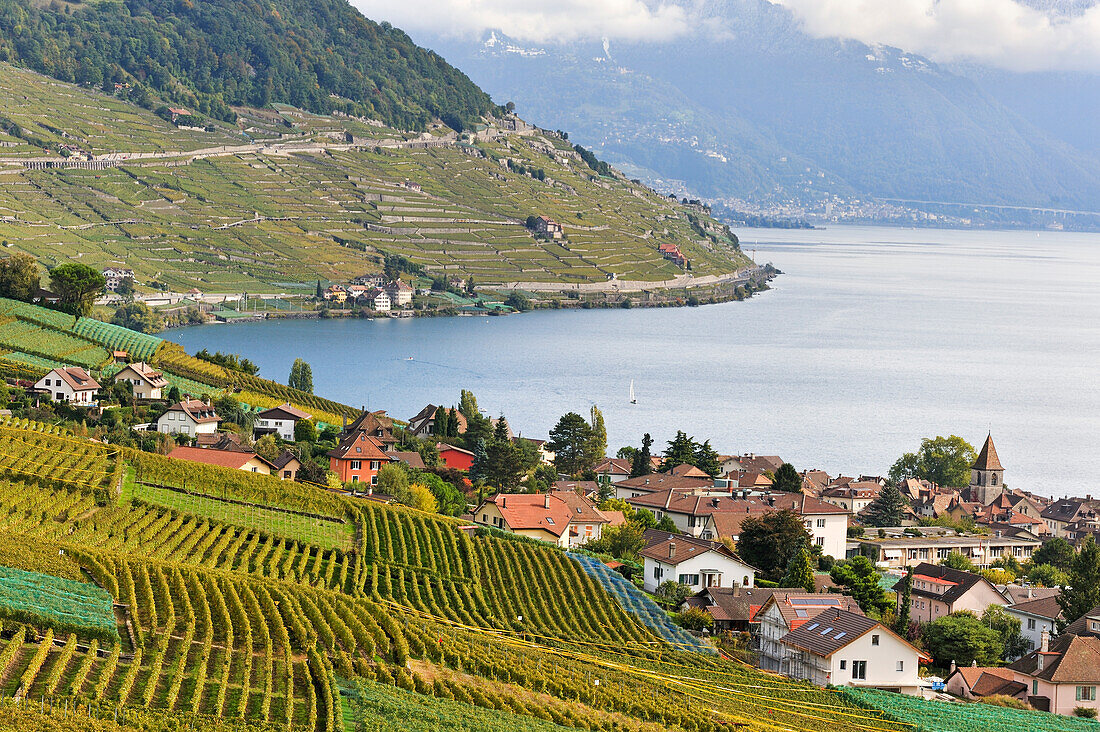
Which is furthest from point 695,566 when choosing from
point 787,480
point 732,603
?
point 787,480

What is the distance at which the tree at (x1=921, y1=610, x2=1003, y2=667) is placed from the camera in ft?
77.7

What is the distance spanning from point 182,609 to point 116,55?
121 meters

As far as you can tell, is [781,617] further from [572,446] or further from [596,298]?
[596,298]

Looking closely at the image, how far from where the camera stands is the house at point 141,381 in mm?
39594

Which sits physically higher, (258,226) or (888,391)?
(258,226)

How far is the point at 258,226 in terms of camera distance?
10369cm

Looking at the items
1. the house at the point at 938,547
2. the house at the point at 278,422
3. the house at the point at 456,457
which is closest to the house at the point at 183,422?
the house at the point at 278,422

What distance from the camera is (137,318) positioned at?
7662 centimetres

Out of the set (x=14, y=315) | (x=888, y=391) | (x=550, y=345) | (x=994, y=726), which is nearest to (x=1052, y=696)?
(x=994, y=726)

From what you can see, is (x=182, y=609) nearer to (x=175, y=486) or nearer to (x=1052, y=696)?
(x=175, y=486)

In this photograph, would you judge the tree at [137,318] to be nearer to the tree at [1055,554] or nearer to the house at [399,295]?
Result: the house at [399,295]

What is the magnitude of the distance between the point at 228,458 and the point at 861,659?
1598 cm

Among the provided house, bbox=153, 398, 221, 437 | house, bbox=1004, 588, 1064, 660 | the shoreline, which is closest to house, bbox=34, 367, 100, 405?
house, bbox=153, 398, 221, 437

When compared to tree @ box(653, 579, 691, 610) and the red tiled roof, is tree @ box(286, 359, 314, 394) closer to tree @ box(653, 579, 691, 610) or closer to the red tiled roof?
the red tiled roof
